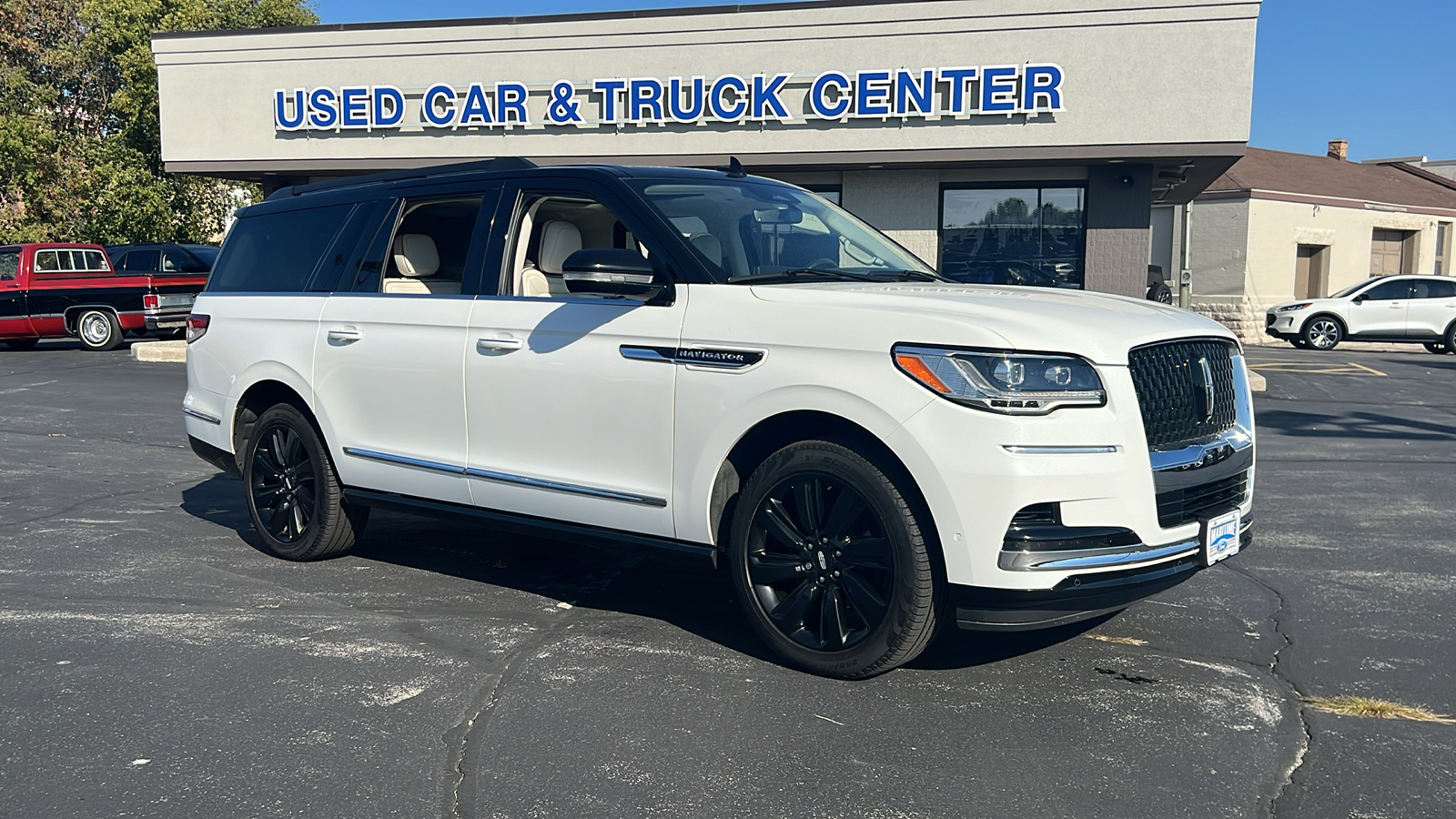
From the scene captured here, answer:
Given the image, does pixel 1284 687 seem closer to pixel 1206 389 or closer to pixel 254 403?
pixel 1206 389

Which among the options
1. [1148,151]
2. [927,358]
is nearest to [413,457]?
[927,358]

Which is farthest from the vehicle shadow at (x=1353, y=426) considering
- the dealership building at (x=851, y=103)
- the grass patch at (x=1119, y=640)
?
the grass patch at (x=1119, y=640)

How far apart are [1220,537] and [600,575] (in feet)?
9.71

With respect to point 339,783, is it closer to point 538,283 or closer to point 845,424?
point 845,424

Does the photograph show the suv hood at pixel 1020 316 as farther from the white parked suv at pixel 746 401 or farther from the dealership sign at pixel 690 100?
the dealership sign at pixel 690 100

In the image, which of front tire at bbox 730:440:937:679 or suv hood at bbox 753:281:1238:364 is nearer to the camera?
suv hood at bbox 753:281:1238:364

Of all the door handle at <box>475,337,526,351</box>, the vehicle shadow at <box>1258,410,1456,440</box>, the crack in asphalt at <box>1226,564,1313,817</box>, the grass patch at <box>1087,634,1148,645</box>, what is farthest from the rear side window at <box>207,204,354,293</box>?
the vehicle shadow at <box>1258,410,1456,440</box>

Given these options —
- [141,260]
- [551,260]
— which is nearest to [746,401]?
[551,260]

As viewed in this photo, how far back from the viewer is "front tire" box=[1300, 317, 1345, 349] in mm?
25594

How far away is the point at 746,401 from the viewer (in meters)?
4.41

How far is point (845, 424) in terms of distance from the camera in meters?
4.27

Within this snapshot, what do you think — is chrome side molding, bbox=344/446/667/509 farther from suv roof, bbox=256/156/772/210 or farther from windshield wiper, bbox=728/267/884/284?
suv roof, bbox=256/156/772/210

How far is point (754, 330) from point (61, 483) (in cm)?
658

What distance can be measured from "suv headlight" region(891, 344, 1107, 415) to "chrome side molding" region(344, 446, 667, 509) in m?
1.36
